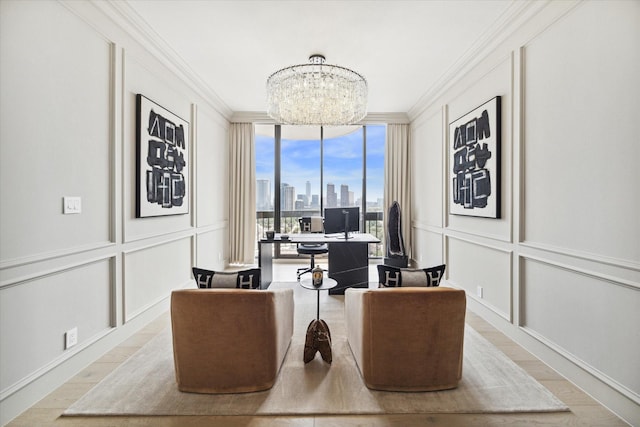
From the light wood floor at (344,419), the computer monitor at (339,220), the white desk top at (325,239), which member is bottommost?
the light wood floor at (344,419)

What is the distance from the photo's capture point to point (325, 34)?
117 inches

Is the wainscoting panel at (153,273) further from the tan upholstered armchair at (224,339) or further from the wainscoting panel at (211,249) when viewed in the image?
the tan upholstered armchair at (224,339)

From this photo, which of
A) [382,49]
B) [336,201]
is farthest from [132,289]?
[336,201]

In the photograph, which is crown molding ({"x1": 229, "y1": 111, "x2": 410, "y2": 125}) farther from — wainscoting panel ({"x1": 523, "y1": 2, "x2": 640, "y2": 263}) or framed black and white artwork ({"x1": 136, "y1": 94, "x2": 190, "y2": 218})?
wainscoting panel ({"x1": 523, "y1": 2, "x2": 640, "y2": 263})

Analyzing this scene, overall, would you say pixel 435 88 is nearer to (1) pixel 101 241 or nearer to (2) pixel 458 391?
(2) pixel 458 391

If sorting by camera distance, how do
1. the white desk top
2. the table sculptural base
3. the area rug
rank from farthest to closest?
the white desk top < the table sculptural base < the area rug

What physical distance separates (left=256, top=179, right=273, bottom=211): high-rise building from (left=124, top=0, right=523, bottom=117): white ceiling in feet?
7.40

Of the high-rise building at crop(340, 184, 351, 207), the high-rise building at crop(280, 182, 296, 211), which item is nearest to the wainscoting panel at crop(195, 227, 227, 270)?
the high-rise building at crop(280, 182, 296, 211)

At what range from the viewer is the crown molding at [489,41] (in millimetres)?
2449

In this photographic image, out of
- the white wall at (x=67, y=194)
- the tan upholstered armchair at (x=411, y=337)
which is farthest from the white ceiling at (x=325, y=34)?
the tan upholstered armchair at (x=411, y=337)

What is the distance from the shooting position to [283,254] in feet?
20.3

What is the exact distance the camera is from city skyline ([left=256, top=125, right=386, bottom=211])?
19.8 feet

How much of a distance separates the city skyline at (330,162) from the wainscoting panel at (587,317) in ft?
12.2

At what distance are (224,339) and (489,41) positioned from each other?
3279 millimetres
